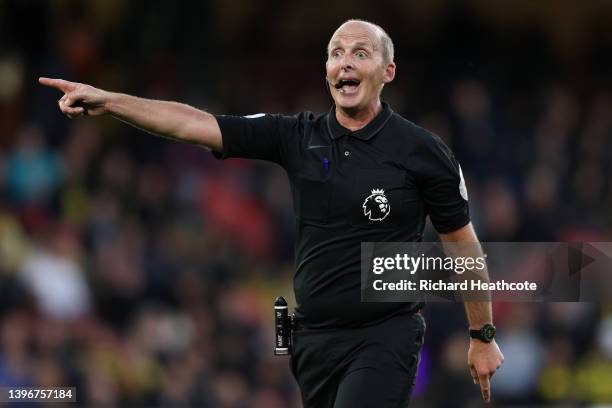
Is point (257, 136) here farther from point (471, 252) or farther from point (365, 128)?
point (471, 252)

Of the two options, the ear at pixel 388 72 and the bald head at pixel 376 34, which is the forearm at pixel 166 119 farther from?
the ear at pixel 388 72

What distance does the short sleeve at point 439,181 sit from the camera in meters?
5.50

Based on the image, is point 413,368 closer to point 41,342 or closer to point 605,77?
point 41,342

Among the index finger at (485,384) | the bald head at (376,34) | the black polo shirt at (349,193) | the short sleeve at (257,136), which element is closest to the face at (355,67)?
the bald head at (376,34)

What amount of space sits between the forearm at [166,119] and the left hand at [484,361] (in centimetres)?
146

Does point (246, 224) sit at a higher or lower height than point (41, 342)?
higher

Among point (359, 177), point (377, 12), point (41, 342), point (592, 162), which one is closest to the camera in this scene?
point (359, 177)

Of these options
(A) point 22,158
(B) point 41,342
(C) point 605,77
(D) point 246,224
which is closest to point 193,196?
(D) point 246,224

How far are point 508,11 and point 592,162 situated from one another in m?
2.25

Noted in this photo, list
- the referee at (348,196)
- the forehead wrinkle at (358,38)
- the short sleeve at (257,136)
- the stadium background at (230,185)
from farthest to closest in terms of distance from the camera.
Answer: the stadium background at (230,185), the forehead wrinkle at (358,38), the short sleeve at (257,136), the referee at (348,196)

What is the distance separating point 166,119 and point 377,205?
946mm

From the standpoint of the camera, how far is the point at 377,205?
545cm

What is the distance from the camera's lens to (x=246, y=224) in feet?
38.8

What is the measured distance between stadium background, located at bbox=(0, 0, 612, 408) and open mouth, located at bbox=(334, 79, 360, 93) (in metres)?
4.14
